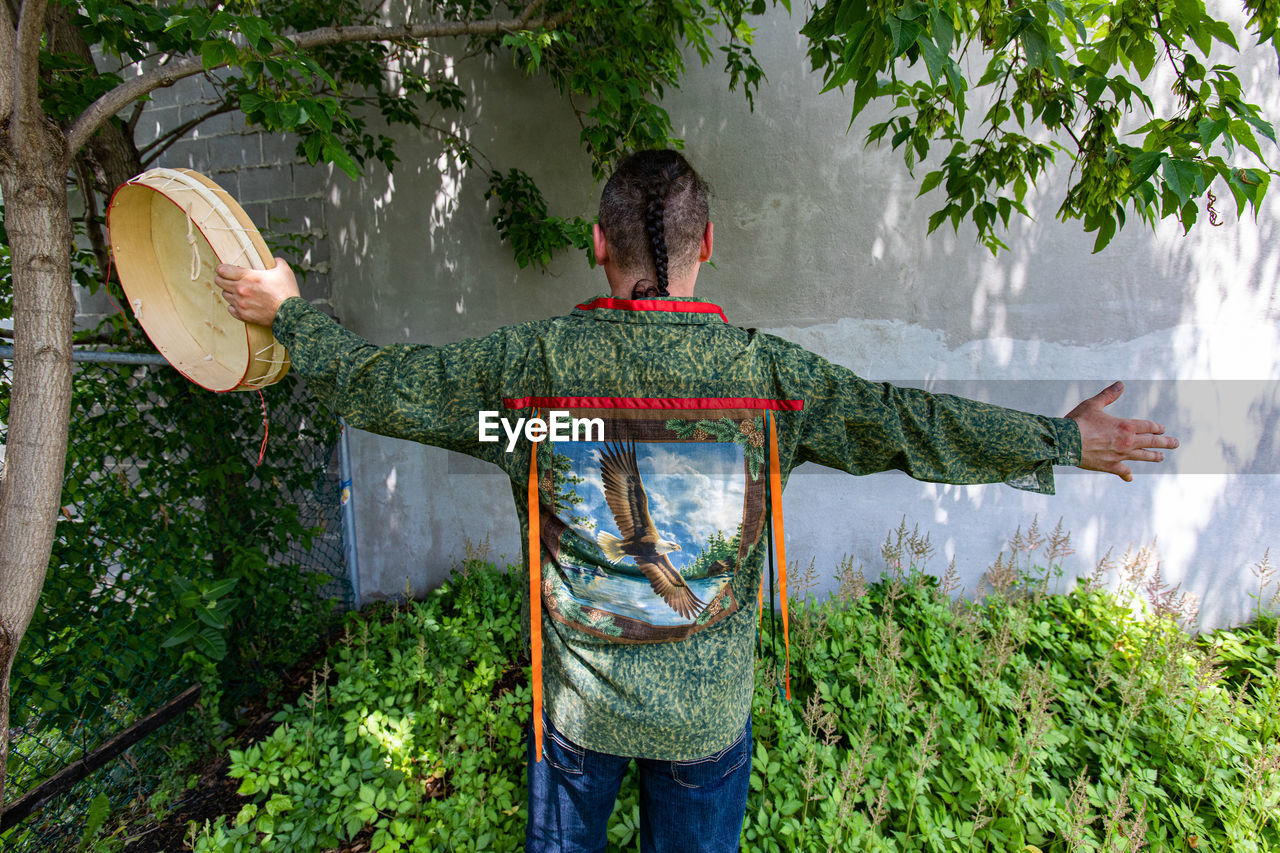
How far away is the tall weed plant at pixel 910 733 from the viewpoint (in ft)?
6.89

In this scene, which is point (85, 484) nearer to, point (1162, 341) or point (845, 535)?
point (845, 535)

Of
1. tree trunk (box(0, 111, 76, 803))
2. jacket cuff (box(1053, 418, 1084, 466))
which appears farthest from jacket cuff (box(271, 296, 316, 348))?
jacket cuff (box(1053, 418, 1084, 466))

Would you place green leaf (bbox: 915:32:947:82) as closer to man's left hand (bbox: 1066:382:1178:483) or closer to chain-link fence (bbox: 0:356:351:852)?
man's left hand (bbox: 1066:382:1178:483)

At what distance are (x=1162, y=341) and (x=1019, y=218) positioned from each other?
39.9 inches

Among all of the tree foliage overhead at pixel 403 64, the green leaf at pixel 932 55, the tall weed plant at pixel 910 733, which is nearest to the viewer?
the green leaf at pixel 932 55

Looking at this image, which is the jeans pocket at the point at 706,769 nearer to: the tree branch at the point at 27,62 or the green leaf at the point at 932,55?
the green leaf at the point at 932,55

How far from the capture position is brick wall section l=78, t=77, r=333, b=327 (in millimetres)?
3523

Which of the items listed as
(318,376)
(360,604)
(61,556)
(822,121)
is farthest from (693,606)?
(360,604)

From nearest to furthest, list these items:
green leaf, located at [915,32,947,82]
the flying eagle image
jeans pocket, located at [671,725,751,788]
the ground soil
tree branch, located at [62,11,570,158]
Result: green leaf, located at [915,32,947,82] → the flying eagle image → jeans pocket, located at [671,725,751,788] → tree branch, located at [62,11,570,158] → the ground soil

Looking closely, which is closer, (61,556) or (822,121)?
(61,556)

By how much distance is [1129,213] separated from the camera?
312 centimetres

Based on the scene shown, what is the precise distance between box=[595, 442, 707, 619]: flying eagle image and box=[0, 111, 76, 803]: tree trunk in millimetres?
1374

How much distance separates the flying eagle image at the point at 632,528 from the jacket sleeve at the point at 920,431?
15.4 inches

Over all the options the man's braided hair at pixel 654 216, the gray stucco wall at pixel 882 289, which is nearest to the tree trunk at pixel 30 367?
the man's braided hair at pixel 654 216
